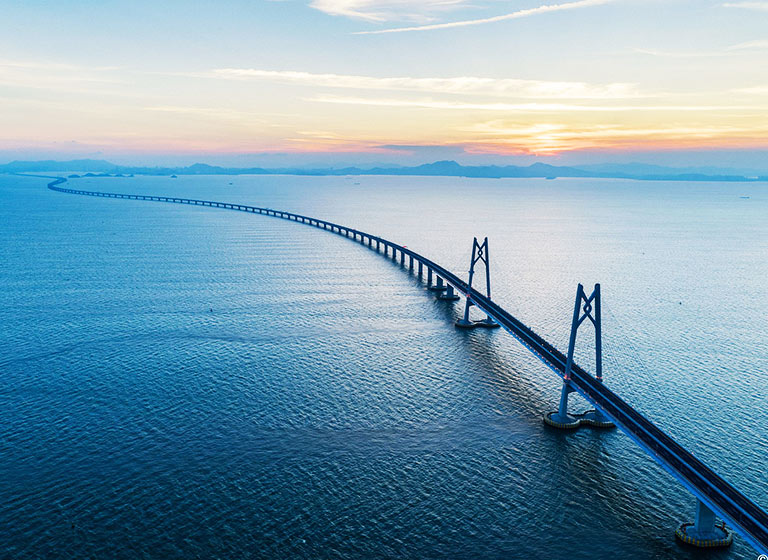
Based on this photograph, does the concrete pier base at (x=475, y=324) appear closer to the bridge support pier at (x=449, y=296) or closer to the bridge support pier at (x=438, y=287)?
the bridge support pier at (x=449, y=296)

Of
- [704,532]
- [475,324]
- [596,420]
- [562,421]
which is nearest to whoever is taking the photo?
[704,532]

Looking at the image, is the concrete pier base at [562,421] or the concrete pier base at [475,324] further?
the concrete pier base at [475,324]

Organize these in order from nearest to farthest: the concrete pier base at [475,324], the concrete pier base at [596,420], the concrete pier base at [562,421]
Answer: the concrete pier base at [562,421] < the concrete pier base at [596,420] < the concrete pier base at [475,324]

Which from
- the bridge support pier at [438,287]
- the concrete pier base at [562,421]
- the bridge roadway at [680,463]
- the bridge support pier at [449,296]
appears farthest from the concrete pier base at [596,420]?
the bridge support pier at [438,287]

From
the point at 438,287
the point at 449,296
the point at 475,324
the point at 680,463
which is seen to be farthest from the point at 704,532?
the point at 438,287

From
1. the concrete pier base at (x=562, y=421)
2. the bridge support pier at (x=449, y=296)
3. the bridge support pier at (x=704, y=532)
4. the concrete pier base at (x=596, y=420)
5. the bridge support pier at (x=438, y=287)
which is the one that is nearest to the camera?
the bridge support pier at (x=704, y=532)

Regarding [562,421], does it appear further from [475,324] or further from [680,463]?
[475,324]

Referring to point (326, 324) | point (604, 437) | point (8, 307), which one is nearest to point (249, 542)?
point (604, 437)

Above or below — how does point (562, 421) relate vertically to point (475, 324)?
below

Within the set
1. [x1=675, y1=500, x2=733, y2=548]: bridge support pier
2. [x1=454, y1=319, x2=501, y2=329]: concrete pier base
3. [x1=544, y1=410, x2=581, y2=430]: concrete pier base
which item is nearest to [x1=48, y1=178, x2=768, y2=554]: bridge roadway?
[x1=675, y1=500, x2=733, y2=548]: bridge support pier

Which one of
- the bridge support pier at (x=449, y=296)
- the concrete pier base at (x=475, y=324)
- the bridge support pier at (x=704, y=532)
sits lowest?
the bridge support pier at (x=704, y=532)

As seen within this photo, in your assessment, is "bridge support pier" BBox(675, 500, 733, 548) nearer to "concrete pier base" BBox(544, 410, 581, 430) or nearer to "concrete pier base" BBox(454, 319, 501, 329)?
"concrete pier base" BBox(544, 410, 581, 430)
